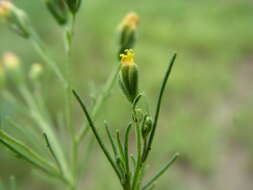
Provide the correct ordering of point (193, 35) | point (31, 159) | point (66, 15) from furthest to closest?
1. point (193, 35)
2. point (66, 15)
3. point (31, 159)

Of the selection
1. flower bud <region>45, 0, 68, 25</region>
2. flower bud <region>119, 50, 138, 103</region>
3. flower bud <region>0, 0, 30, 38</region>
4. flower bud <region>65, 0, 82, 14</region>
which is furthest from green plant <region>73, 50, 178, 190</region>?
flower bud <region>0, 0, 30, 38</region>

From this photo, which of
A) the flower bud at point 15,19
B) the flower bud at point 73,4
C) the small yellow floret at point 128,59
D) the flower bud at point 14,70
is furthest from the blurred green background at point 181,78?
the small yellow floret at point 128,59

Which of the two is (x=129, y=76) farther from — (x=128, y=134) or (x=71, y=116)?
(x=71, y=116)

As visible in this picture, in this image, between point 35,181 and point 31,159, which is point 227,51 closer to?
point 35,181

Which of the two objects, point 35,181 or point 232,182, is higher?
point 35,181

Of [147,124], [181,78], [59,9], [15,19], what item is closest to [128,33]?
[59,9]

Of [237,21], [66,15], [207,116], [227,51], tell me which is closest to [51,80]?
[207,116]
